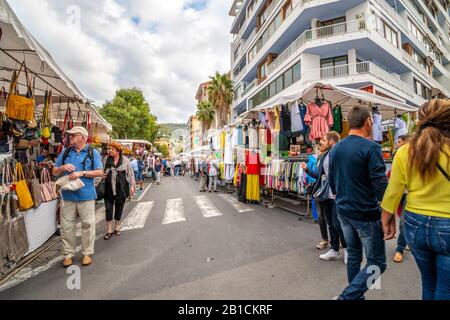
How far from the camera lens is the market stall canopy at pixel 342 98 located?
628 cm

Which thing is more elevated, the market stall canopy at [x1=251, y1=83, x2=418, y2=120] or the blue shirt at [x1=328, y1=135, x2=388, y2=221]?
the market stall canopy at [x1=251, y1=83, x2=418, y2=120]

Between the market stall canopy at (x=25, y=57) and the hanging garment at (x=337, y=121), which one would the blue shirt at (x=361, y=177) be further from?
the hanging garment at (x=337, y=121)

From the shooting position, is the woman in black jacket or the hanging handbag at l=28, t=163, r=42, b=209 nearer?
the hanging handbag at l=28, t=163, r=42, b=209

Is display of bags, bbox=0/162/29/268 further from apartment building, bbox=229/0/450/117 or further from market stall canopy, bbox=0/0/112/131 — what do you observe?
apartment building, bbox=229/0/450/117

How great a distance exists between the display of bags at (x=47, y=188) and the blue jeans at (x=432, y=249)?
5838 millimetres

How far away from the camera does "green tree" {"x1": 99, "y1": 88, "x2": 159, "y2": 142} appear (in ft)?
96.2

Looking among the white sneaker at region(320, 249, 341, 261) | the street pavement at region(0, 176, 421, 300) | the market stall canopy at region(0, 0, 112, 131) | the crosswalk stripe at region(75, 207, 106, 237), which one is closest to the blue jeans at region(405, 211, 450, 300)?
the street pavement at region(0, 176, 421, 300)

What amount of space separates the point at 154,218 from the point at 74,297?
3.97 metres

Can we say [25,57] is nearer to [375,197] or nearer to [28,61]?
[28,61]

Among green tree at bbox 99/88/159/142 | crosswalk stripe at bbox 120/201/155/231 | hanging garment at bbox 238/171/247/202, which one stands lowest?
crosswalk stripe at bbox 120/201/155/231

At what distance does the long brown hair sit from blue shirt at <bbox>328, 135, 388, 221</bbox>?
46 centimetres

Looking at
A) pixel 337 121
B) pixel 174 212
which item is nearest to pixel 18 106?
pixel 174 212

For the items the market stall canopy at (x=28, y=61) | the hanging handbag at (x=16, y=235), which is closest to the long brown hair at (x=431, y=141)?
the market stall canopy at (x=28, y=61)
